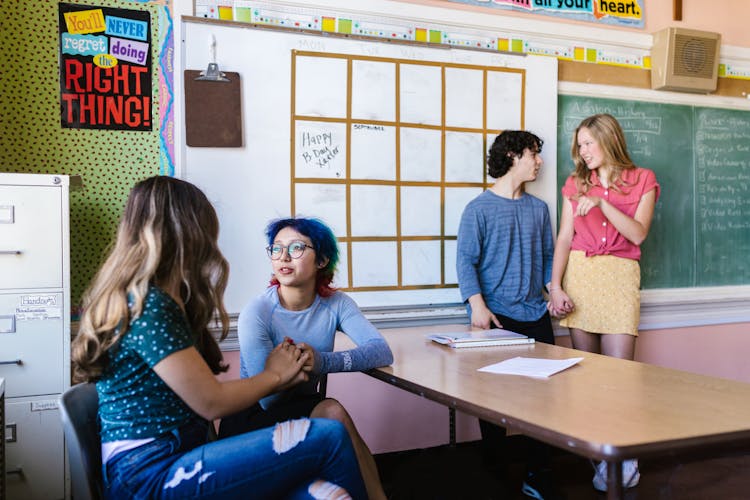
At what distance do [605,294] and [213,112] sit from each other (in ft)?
6.05

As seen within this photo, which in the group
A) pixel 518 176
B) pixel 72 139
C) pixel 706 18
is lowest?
pixel 518 176

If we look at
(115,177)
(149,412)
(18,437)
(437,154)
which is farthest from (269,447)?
(437,154)

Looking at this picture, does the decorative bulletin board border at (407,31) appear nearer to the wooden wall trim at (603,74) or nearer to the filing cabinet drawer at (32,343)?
the wooden wall trim at (603,74)

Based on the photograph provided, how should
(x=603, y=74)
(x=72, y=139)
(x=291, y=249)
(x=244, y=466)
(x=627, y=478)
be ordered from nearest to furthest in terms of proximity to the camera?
(x=244, y=466) < (x=291, y=249) < (x=72, y=139) < (x=627, y=478) < (x=603, y=74)

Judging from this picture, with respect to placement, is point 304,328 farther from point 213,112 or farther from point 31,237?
point 213,112

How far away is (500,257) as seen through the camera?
9.50ft

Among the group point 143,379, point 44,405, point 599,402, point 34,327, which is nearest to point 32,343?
point 34,327

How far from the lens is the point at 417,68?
9.91 ft

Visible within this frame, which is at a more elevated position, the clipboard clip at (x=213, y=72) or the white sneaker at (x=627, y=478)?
the clipboard clip at (x=213, y=72)

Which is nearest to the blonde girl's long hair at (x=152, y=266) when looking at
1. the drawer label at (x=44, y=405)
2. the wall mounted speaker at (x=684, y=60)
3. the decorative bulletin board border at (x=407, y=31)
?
the drawer label at (x=44, y=405)

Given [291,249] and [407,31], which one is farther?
[407,31]

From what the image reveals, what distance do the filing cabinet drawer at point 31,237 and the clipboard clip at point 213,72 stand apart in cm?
77

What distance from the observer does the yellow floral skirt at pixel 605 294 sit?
9.29 feet

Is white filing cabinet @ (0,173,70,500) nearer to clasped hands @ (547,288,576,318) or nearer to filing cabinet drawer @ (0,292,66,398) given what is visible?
filing cabinet drawer @ (0,292,66,398)
